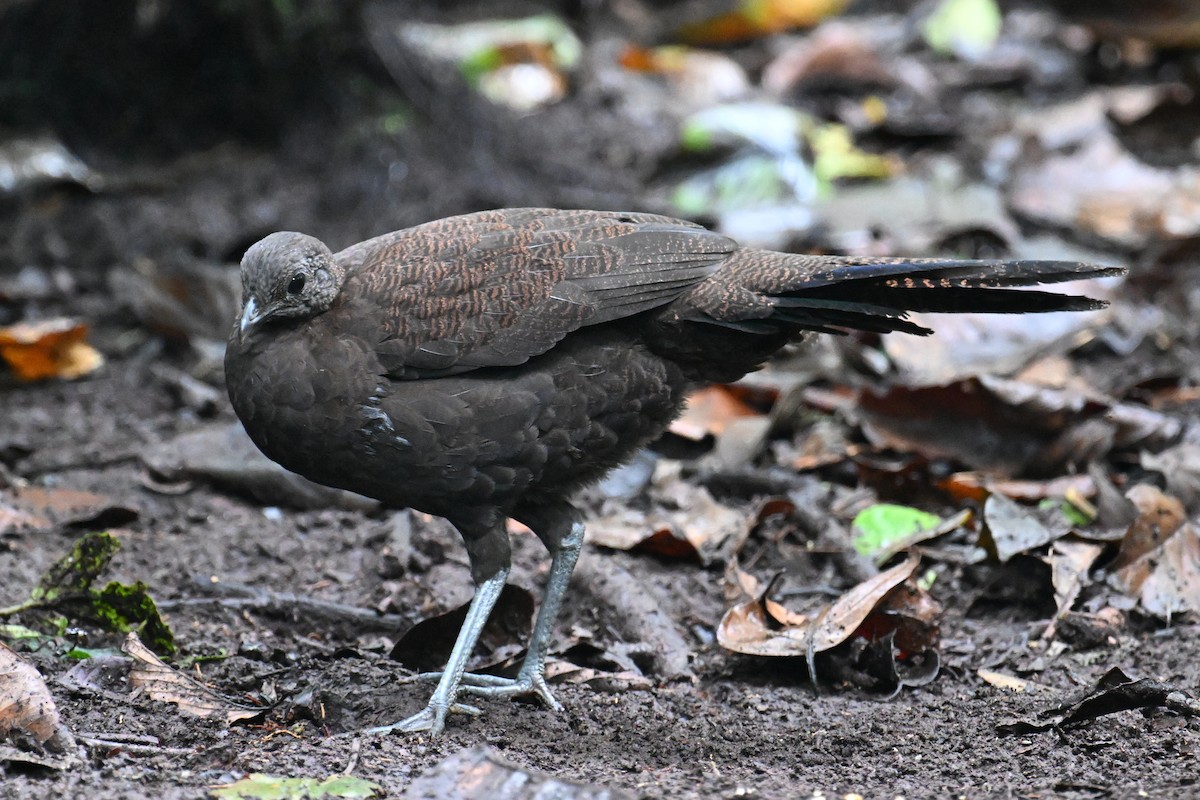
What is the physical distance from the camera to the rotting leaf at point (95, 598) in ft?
13.4

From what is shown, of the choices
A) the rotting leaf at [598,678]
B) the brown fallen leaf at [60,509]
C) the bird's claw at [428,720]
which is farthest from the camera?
the brown fallen leaf at [60,509]

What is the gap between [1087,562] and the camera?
4.68 m

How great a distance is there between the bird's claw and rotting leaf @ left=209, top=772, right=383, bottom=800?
0.56 metres

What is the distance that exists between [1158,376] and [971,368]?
2.56 ft

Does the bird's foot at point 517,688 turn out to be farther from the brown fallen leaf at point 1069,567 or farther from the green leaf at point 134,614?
the brown fallen leaf at point 1069,567

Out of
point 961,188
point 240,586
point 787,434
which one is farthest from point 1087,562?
point 961,188

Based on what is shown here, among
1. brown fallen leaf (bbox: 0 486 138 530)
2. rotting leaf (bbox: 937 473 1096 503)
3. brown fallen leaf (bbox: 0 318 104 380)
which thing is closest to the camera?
brown fallen leaf (bbox: 0 486 138 530)

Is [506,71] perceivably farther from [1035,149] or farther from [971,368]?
[971,368]

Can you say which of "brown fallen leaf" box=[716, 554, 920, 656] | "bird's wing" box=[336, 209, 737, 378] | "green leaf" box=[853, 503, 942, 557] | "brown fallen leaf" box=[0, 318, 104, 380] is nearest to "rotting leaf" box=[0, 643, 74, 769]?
"bird's wing" box=[336, 209, 737, 378]

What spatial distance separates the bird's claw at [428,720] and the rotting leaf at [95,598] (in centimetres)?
79

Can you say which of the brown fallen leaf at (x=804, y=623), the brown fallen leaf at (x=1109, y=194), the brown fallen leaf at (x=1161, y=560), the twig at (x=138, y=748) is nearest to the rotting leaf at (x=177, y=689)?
the twig at (x=138, y=748)

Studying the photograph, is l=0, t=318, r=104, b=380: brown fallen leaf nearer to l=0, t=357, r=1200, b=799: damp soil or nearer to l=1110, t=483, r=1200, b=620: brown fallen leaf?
l=0, t=357, r=1200, b=799: damp soil

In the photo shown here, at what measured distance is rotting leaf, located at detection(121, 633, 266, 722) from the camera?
12.2 feet

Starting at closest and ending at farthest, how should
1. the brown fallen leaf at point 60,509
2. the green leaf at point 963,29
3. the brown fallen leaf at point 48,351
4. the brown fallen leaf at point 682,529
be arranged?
1. the brown fallen leaf at point 60,509
2. the brown fallen leaf at point 682,529
3. the brown fallen leaf at point 48,351
4. the green leaf at point 963,29
